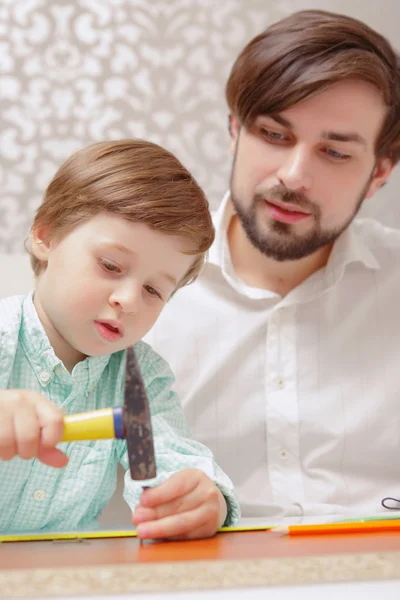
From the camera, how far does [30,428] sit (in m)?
0.93

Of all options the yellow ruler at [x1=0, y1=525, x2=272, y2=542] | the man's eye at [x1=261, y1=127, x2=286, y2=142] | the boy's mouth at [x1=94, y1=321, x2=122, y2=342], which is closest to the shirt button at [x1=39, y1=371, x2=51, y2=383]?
the boy's mouth at [x1=94, y1=321, x2=122, y2=342]

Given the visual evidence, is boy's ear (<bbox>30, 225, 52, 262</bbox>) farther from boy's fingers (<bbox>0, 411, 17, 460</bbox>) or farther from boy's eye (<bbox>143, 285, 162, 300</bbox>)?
boy's fingers (<bbox>0, 411, 17, 460</bbox>)

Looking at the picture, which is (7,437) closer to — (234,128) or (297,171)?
(297,171)

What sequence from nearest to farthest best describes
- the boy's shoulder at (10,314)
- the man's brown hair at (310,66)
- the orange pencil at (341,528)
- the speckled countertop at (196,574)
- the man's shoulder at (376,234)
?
the speckled countertop at (196,574)
the orange pencil at (341,528)
the boy's shoulder at (10,314)
the man's brown hair at (310,66)
the man's shoulder at (376,234)

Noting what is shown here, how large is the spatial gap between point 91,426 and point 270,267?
1118mm

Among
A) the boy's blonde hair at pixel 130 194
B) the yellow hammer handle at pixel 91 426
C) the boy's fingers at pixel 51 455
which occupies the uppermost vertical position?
the boy's blonde hair at pixel 130 194

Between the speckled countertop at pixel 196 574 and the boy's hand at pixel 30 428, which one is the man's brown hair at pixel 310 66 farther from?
the speckled countertop at pixel 196 574

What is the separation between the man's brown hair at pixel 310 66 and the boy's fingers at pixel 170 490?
1006mm

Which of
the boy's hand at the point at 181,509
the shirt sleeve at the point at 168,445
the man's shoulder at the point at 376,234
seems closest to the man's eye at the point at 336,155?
the man's shoulder at the point at 376,234

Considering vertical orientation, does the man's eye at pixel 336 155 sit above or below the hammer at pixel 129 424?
above

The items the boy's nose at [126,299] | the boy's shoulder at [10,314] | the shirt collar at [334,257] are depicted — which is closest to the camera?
the boy's nose at [126,299]

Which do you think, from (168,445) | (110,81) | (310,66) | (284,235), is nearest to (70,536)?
(168,445)

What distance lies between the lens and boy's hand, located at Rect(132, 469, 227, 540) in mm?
1053

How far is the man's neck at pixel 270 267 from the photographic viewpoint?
1.98 meters
